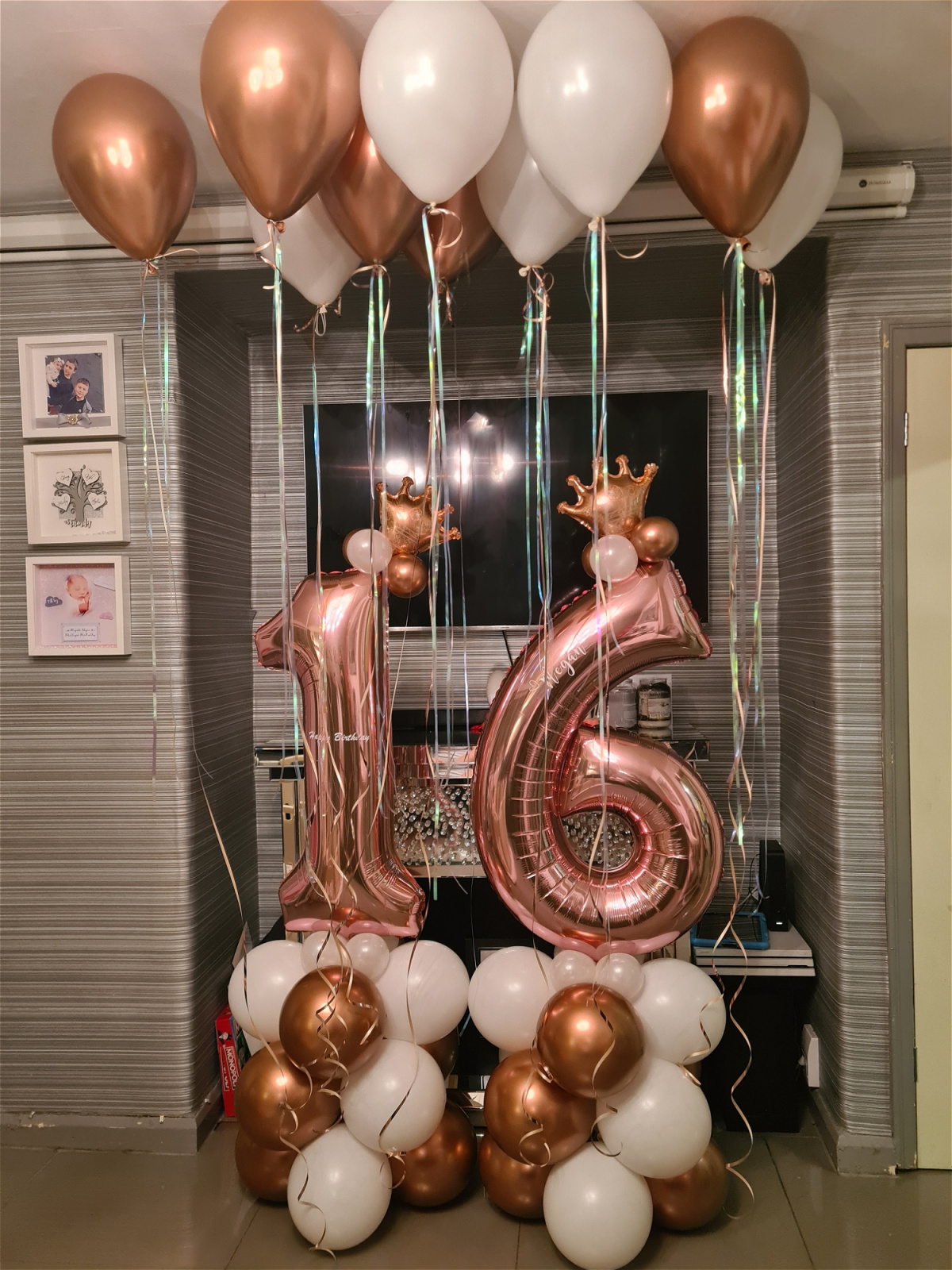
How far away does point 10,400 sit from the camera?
84.4 inches

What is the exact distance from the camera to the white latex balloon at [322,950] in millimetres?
1733

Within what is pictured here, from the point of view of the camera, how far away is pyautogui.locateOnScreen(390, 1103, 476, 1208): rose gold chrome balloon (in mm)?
1784

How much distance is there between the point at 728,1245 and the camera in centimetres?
170

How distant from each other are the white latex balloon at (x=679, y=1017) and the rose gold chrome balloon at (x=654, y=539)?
86 centimetres

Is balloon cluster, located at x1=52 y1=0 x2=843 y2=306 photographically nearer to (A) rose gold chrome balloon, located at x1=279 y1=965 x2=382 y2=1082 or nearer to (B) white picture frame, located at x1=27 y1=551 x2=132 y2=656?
(B) white picture frame, located at x1=27 y1=551 x2=132 y2=656

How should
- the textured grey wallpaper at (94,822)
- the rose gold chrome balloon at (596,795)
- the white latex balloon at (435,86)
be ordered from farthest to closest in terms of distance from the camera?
the textured grey wallpaper at (94,822) < the rose gold chrome balloon at (596,795) < the white latex balloon at (435,86)

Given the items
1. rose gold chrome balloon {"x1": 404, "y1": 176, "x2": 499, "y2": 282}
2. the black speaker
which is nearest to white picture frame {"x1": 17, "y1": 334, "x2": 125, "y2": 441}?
rose gold chrome balloon {"x1": 404, "y1": 176, "x2": 499, "y2": 282}

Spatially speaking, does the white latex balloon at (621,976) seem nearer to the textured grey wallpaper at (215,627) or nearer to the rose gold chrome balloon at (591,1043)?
the rose gold chrome balloon at (591,1043)

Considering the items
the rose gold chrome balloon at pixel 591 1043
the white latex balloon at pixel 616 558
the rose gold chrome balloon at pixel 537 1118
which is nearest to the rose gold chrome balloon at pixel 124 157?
the white latex balloon at pixel 616 558

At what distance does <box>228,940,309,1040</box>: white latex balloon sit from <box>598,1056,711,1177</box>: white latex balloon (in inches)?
26.9

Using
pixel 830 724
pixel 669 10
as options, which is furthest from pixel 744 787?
pixel 669 10

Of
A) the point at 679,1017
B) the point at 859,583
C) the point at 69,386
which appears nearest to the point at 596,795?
the point at 679,1017

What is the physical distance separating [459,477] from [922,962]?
166 centimetres

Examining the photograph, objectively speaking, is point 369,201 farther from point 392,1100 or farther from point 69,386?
point 392,1100
